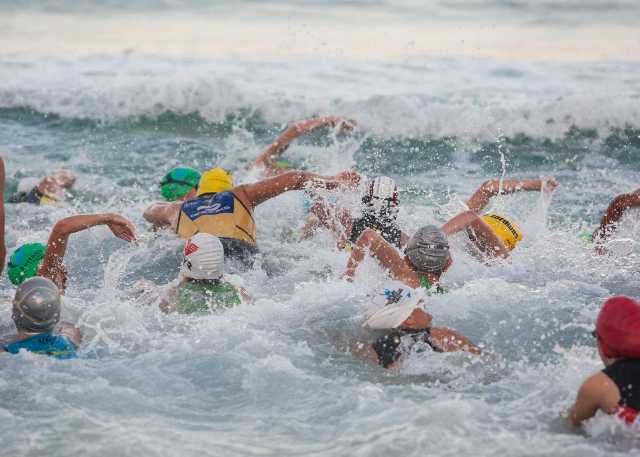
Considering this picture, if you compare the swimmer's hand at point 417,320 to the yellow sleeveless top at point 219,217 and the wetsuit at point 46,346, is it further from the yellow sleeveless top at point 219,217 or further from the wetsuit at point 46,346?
the yellow sleeveless top at point 219,217

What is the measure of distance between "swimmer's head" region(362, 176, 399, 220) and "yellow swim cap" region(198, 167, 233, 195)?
1481mm

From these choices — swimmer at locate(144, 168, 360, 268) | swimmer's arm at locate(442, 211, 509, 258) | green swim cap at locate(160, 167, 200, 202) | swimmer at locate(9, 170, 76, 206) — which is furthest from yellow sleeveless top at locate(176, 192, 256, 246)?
swimmer at locate(9, 170, 76, 206)

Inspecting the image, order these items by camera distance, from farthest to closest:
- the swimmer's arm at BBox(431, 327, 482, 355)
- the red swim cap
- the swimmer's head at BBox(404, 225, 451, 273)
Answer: the swimmer's head at BBox(404, 225, 451, 273), the swimmer's arm at BBox(431, 327, 482, 355), the red swim cap

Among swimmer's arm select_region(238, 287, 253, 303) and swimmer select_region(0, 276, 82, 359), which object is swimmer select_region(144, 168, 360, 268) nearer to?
swimmer's arm select_region(238, 287, 253, 303)

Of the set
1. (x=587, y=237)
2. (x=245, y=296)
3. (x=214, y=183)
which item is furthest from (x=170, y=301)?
(x=587, y=237)

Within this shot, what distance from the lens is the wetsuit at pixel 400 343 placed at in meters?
5.80

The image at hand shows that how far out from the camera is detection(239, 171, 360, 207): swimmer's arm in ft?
25.2

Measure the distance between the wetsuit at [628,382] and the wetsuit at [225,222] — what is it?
4447 mm

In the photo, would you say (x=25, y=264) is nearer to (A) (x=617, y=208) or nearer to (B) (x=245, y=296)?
(B) (x=245, y=296)

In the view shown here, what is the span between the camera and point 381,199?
26.2 ft

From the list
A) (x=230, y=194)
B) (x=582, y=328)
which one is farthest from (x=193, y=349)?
(x=582, y=328)

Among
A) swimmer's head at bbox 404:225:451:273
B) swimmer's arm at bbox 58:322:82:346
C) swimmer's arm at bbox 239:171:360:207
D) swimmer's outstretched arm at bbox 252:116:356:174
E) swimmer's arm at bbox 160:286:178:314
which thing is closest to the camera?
swimmer's arm at bbox 58:322:82:346

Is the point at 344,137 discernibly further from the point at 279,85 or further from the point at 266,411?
the point at 266,411

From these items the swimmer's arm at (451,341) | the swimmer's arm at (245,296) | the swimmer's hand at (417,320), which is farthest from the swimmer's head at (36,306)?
the swimmer's arm at (451,341)
